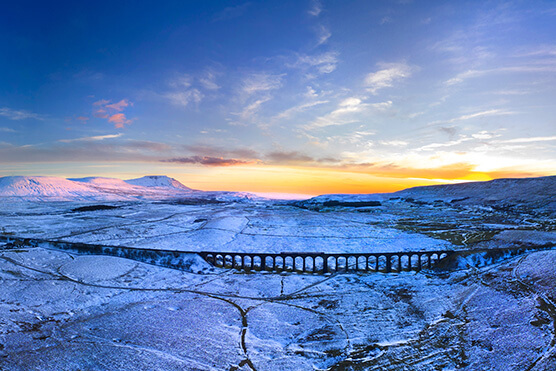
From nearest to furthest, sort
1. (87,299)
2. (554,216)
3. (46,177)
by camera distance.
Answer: (87,299), (554,216), (46,177)

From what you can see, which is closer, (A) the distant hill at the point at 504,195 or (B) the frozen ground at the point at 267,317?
(B) the frozen ground at the point at 267,317

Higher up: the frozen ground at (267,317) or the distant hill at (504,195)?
Answer: the distant hill at (504,195)

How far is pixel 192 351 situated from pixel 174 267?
A: 6680 mm

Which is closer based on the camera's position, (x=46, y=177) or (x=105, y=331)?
(x=105, y=331)

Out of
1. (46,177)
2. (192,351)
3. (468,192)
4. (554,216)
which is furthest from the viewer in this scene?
(46,177)

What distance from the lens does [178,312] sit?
318 inches

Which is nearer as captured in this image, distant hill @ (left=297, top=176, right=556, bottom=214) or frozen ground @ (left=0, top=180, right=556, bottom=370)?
frozen ground @ (left=0, top=180, right=556, bottom=370)

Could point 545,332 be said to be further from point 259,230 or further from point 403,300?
Answer: point 259,230

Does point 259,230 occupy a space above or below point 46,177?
below

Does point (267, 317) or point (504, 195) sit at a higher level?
point (504, 195)

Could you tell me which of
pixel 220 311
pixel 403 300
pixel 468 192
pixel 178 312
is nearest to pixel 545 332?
pixel 403 300

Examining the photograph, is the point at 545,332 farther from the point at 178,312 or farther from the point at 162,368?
the point at 178,312

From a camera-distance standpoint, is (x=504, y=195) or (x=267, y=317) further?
(x=504, y=195)

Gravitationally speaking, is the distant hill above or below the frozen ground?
above
